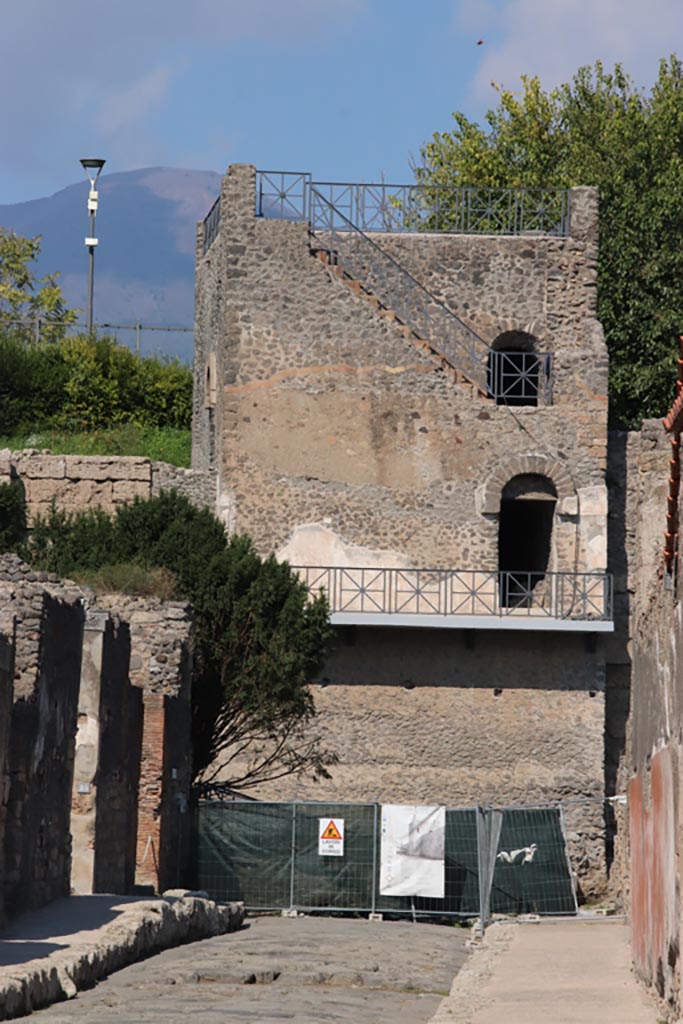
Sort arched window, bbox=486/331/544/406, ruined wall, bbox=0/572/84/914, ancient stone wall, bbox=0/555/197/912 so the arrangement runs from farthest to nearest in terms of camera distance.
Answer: arched window, bbox=486/331/544/406 < ancient stone wall, bbox=0/555/197/912 < ruined wall, bbox=0/572/84/914

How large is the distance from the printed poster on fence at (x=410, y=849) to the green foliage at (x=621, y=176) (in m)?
13.5

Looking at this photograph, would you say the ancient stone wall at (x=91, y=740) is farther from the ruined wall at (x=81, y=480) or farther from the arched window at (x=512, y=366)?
the arched window at (x=512, y=366)

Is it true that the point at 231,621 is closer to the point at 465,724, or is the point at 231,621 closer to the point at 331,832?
the point at 465,724

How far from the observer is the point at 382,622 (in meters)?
30.7

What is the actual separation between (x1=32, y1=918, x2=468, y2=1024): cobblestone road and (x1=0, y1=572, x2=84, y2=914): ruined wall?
4.36 ft

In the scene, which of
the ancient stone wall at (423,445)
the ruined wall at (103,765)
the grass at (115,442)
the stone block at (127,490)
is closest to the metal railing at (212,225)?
the ancient stone wall at (423,445)

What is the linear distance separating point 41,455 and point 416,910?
422 inches

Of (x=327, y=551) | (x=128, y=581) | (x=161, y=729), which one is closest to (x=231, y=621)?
(x=327, y=551)

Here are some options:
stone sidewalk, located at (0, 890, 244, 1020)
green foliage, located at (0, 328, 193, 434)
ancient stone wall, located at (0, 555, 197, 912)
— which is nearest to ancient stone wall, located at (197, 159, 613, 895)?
ancient stone wall, located at (0, 555, 197, 912)

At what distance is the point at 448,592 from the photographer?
31.8 m

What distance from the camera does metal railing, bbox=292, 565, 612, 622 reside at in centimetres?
3153

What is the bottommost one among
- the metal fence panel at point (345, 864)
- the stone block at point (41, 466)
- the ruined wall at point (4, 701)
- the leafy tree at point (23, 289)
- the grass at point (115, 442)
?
the metal fence panel at point (345, 864)

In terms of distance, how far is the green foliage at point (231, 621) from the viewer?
2956cm

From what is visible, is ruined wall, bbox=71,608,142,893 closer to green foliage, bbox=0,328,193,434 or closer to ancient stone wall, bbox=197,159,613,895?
ancient stone wall, bbox=197,159,613,895
